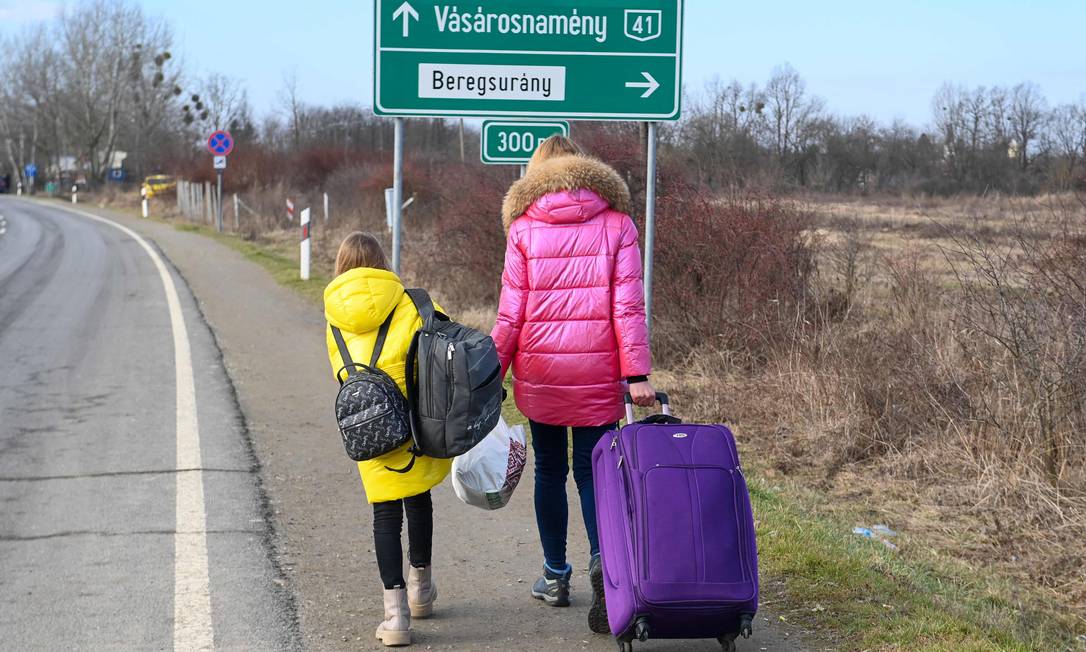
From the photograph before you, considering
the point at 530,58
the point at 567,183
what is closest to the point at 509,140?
the point at 530,58

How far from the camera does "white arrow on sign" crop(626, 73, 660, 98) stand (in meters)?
8.16

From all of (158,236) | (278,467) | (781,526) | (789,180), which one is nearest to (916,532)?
(781,526)

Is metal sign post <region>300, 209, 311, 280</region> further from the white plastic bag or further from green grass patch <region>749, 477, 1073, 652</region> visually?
the white plastic bag

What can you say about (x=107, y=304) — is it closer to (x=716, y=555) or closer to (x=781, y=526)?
(x=781, y=526)

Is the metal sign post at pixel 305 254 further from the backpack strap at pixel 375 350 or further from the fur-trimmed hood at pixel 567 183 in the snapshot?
the backpack strap at pixel 375 350

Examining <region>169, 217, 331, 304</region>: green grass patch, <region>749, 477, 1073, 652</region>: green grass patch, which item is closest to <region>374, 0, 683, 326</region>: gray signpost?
<region>749, 477, 1073, 652</region>: green grass patch

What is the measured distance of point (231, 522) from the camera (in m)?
6.00

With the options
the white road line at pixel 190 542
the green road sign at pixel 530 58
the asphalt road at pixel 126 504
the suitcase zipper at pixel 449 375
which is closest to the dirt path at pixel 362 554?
the asphalt road at pixel 126 504

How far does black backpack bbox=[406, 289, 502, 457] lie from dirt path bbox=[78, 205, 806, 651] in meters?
0.82

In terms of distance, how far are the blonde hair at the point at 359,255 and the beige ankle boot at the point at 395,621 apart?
4.12 ft

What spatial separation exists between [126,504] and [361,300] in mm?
2816

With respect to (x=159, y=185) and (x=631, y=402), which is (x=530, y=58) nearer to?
(x=631, y=402)

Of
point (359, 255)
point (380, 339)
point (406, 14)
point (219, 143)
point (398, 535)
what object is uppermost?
point (219, 143)

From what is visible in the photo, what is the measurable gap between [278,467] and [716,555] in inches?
162
